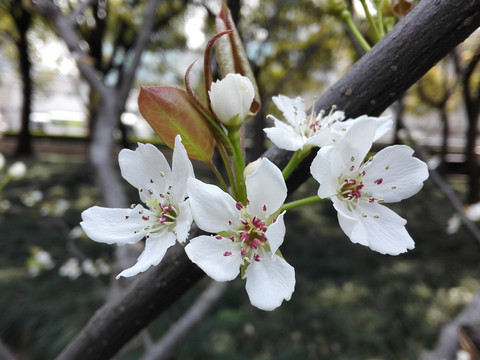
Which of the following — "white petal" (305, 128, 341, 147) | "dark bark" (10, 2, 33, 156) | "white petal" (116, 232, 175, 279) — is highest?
"dark bark" (10, 2, 33, 156)

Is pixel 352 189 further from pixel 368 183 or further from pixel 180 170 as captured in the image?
pixel 180 170

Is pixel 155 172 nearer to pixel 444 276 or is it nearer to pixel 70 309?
pixel 70 309

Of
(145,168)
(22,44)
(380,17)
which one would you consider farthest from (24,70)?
(380,17)

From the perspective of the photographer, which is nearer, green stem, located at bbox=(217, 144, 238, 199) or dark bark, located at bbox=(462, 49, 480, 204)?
green stem, located at bbox=(217, 144, 238, 199)

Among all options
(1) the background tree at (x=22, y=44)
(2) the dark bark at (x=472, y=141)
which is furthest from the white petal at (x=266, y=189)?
(1) the background tree at (x=22, y=44)

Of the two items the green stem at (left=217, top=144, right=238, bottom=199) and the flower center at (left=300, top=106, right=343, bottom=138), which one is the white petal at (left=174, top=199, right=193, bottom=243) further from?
the flower center at (left=300, top=106, right=343, bottom=138)

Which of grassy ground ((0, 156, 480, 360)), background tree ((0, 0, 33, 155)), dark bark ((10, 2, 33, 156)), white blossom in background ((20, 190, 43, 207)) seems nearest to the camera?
grassy ground ((0, 156, 480, 360))

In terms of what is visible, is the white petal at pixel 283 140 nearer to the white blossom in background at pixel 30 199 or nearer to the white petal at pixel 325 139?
the white petal at pixel 325 139

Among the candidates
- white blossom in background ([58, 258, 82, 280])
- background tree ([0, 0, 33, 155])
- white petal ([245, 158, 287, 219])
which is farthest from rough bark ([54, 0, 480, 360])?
background tree ([0, 0, 33, 155])
